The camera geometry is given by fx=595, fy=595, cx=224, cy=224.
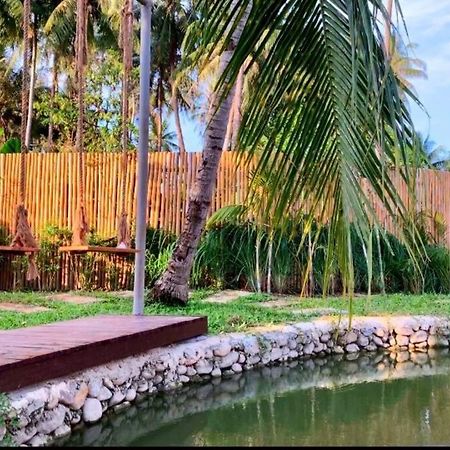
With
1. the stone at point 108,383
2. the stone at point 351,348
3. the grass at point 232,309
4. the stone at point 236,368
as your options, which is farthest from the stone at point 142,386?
the stone at point 351,348

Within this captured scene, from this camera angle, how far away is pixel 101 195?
24.8 ft

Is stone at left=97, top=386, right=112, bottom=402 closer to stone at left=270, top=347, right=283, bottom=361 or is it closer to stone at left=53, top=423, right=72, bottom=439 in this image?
stone at left=53, top=423, right=72, bottom=439

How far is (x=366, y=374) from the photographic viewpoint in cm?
448

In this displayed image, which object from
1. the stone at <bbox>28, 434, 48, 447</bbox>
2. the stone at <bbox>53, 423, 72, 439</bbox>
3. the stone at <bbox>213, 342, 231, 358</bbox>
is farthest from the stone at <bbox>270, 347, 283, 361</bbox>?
the stone at <bbox>28, 434, 48, 447</bbox>

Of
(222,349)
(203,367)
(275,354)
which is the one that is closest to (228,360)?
(222,349)

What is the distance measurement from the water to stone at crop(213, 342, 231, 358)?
189mm

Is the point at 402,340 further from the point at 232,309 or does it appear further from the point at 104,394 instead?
the point at 104,394

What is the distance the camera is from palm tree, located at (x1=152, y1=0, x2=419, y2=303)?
4.03ft

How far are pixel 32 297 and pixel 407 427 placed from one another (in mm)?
4415

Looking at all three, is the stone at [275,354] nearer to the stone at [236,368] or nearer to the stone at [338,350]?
the stone at [236,368]

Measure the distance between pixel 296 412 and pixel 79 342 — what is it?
1312 millimetres

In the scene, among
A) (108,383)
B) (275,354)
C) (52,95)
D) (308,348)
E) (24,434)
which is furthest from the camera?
(52,95)

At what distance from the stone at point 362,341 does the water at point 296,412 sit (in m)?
0.53

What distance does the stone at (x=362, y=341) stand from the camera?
525cm
